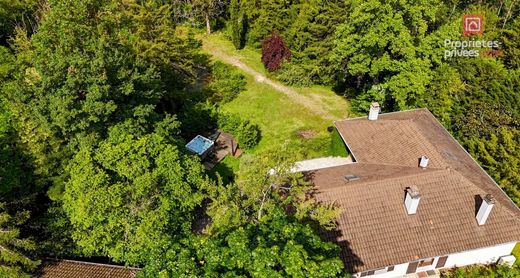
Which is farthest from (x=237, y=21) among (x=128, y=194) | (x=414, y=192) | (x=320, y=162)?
(x=414, y=192)

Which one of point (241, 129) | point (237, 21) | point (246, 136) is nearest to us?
point (241, 129)

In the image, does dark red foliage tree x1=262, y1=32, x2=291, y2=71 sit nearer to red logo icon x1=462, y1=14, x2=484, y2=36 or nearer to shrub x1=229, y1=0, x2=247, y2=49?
shrub x1=229, y1=0, x2=247, y2=49

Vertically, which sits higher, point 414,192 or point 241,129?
point 414,192

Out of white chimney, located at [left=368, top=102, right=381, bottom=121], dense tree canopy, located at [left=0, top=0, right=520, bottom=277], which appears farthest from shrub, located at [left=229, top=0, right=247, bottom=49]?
white chimney, located at [left=368, top=102, right=381, bottom=121]

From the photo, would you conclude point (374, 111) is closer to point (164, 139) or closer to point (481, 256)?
point (481, 256)

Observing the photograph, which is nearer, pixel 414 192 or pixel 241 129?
pixel 414 192

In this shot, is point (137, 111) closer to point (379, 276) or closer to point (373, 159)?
point (373, 159)
